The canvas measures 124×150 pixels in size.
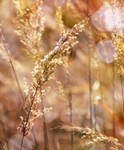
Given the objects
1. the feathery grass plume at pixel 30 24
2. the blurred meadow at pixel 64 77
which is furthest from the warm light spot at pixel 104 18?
the feathery grass plume at pixel 30 24

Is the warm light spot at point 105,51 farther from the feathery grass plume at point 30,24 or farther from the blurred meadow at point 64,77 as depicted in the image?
the feathery grass plume at point 30,24

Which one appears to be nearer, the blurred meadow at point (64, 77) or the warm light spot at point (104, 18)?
the blurred meadow at point (64, 77)

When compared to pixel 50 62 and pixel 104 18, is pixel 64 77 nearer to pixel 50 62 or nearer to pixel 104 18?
pixel 104 18

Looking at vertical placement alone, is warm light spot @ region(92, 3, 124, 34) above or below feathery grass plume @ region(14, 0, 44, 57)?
above

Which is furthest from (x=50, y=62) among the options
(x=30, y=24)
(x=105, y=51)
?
(x=105, y=51)

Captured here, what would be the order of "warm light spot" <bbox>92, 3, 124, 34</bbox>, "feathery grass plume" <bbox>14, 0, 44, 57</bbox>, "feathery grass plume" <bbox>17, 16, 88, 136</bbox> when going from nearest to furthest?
"feathery grass plume" <bbox>17, 16, 88, 136</bbox> → "feathery grass plume" <bbox>14, 0, 44, 57</bbox> → "warm light spot" <bbox>92, 3, 124, 34</bbox>

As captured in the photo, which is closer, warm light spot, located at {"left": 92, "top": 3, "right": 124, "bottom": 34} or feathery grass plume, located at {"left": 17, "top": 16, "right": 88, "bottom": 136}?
feathery grass plume, located at {"left": 17, "top": 16, "right": 88, "bottom": 136}

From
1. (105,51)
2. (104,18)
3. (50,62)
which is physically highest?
(104,18)

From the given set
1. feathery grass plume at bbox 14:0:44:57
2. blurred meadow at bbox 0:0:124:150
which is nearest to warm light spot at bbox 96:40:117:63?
blurred meadow at bbox 0:0:124:150

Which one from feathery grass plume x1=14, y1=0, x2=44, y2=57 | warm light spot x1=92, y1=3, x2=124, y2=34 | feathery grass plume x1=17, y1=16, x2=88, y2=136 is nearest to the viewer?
feathery grass plume x1=17, y1=16, x2=88, y2=136

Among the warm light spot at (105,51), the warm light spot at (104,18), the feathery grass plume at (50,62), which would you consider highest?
the warm light spot at (104,18)

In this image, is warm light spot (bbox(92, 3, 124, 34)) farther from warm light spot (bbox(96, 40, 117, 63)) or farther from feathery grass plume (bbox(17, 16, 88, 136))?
feathery grass plume (bbox(17, 16, 88, 136))

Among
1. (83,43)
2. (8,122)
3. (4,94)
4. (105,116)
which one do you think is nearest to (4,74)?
(4,94)
